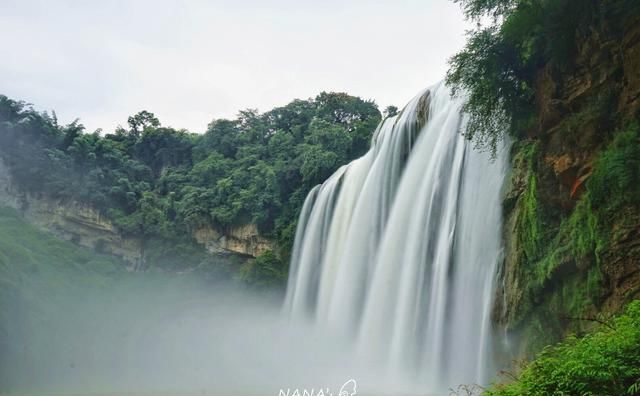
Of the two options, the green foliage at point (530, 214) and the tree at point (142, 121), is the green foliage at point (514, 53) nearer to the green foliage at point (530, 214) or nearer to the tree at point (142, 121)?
the green foliage at point (530, 214)

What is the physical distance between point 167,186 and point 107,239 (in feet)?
18.0

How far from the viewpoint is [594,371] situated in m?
5.09

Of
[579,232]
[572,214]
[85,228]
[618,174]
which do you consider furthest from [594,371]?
[85,228]

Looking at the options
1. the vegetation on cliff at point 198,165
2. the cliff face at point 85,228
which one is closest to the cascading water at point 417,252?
the vegetation on cliff at point 198,165

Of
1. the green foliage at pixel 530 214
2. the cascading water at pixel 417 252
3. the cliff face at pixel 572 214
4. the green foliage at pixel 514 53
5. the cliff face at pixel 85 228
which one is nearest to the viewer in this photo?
the cliff face at pixel 572 214

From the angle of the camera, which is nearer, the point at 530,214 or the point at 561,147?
the point at 561,147

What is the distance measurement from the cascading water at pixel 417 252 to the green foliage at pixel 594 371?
244 inches

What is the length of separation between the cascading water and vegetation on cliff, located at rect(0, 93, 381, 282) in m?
7.41

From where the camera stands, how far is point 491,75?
38.2 feet

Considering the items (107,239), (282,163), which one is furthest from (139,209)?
(282,163)

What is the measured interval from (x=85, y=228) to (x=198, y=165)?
26.6 feet

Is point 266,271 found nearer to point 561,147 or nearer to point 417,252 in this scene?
point 417,252

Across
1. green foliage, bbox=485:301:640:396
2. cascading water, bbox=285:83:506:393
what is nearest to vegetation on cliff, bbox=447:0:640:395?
cascading water, bbox=285:83:506:393

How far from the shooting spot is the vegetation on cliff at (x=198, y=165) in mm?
31734
